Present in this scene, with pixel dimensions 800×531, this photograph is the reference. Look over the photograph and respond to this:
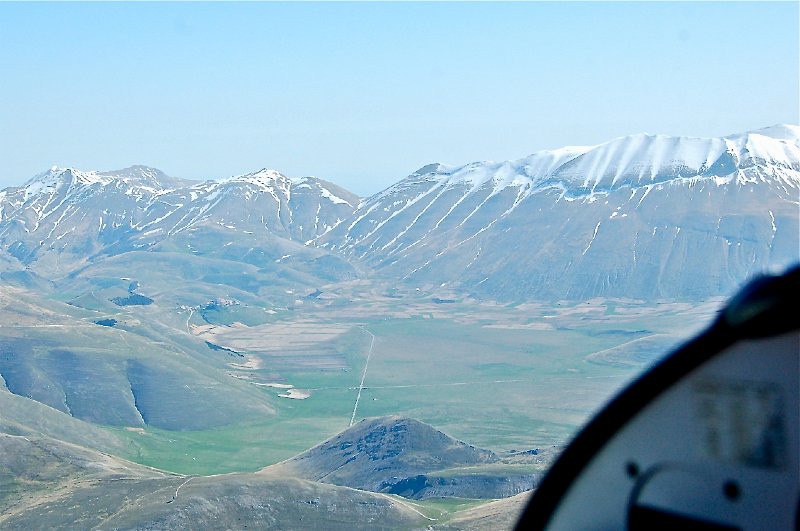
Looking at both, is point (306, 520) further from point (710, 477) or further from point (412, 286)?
point (412, 286)

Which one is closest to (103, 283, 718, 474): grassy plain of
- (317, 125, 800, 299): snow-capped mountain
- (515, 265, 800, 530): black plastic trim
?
(317, 125, 800, 299): snow-capped mountain

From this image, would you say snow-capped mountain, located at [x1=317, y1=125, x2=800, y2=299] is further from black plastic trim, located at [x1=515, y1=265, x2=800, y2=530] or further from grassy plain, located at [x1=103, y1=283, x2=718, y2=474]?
black plastic trim, located at [x1=515, y1=265, x2=800, y2=530]

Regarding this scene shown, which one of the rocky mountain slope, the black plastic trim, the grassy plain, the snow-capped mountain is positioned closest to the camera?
the black plastic trim

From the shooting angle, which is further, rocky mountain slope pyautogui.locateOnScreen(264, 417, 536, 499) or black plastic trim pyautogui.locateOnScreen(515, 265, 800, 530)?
rocky mountain slope pyautogui.locateOnScreen(264, 417, 536, 499)

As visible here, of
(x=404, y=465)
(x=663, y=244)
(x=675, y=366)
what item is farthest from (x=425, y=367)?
(x=675, y=366)

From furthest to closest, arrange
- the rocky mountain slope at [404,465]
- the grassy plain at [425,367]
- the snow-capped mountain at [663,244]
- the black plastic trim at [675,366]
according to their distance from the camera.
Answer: the snow-capped mountain at [663,244] → the grassy plain at [425,367] → the rocky mountain slope at [404,465] → the black plastic trim at [675,366]

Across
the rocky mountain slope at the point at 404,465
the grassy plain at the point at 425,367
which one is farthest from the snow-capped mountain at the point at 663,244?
the rocky mountain slope at the point at 404,465

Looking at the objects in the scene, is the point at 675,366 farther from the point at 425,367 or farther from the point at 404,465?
the point at 425,367

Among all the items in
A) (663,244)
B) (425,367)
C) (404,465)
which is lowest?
(404,465)

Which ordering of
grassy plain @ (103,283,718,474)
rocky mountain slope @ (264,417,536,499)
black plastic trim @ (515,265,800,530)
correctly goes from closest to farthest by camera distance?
black plastic trim @ (515,265,800,530) → rocky mountain slope @ (264,417,536,499) → grassy plain @ (103,283,718,474)

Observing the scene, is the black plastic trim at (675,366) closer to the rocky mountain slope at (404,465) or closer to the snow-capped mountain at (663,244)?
the rocky mountain slope at (404,465)

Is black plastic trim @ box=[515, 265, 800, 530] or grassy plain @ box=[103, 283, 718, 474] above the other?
black plastic trim @ box=[515, 265, 800, 530]
